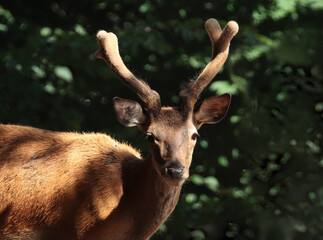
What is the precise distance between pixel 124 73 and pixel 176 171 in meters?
1.02

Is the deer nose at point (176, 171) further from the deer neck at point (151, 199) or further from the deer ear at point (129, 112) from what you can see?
the deer ear at point (129, 112)

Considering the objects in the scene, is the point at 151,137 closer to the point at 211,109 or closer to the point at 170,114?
the point at 170,114

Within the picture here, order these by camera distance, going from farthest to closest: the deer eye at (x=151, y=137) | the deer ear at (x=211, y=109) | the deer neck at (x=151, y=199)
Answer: the deer ear at (x=211, y=109), the deer neck at (x=151, y=199), the deer eye at (x=151, y=137)

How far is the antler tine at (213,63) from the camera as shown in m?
5.78

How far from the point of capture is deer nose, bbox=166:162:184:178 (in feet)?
17.3

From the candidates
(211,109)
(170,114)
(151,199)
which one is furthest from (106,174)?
(211,109)

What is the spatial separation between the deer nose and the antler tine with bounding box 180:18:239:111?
0.60 metres

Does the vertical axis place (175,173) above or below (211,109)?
above

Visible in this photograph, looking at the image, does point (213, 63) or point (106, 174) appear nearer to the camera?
point (106, 174)

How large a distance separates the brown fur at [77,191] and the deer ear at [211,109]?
1.77 feet

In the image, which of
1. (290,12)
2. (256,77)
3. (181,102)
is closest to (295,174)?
(256,77)

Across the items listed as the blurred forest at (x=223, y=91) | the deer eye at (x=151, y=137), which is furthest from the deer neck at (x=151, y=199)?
the blurred forest at (x=223, y=91)

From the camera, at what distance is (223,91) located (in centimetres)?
860

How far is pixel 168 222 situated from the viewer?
893 centimetres
